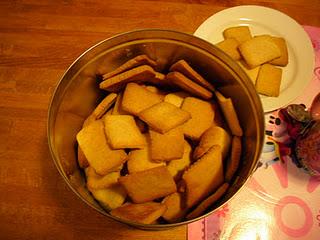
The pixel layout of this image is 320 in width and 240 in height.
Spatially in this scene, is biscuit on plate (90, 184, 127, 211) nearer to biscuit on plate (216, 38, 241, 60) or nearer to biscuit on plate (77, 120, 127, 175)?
biscuit on plate (77, 120, 127, 175)

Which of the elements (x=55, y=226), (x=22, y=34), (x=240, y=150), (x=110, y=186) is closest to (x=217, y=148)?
(x=240, y=150)

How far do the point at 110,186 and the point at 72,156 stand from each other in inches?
3.2

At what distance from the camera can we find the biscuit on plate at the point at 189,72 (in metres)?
0.47

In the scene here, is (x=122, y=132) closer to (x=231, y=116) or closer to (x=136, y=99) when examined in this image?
(x=136, y=99)

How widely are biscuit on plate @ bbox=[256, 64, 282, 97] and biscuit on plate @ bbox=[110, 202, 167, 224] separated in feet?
0.94

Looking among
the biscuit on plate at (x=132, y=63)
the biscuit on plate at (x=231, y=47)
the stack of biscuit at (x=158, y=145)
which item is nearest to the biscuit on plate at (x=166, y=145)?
the stack of biscuit at (x=158, y=145)

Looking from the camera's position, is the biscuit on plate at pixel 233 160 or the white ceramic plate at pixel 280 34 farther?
the white ceramic plate at pixel 280 34

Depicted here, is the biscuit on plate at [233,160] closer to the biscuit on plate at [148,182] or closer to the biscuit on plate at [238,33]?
the biscuit on plate at [148,182]

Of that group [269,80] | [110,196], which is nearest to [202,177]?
[110,196]

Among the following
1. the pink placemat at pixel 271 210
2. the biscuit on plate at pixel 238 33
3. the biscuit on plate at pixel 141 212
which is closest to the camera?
the biscuit on plate at pixel 141 212

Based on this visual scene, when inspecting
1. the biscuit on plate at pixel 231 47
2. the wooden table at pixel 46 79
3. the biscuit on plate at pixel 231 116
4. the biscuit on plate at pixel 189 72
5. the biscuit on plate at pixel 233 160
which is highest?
the biscuit on plate at pixel 231 47

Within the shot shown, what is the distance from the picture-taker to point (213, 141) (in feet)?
1.49

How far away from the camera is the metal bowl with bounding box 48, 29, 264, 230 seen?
43 centimetres

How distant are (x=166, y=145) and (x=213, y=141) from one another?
7 centimetres
